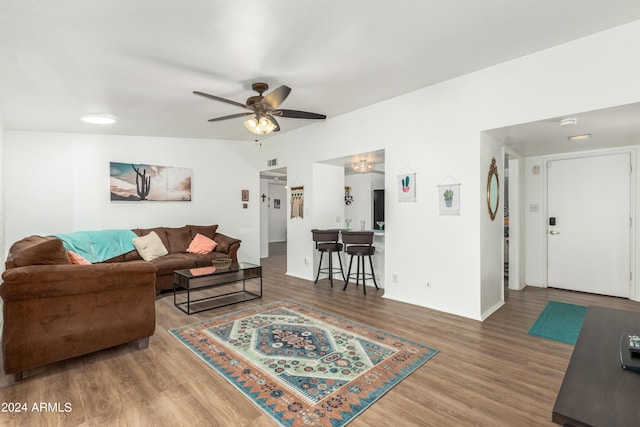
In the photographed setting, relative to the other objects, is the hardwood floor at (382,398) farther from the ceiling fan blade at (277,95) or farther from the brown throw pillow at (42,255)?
the ceiling fan blade at (277,95)

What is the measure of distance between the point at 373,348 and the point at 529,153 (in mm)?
4017

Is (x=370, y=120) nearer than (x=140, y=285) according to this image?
No

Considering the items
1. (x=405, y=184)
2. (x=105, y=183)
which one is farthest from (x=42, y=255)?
(x=405, y=184)

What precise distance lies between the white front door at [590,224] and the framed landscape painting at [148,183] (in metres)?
6.39

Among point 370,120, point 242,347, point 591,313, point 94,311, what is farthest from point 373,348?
point 370,120

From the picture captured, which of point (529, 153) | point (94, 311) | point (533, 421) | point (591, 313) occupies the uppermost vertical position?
point (529, 153)

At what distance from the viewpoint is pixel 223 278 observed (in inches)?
207

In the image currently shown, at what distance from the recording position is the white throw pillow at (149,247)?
502 centimetres

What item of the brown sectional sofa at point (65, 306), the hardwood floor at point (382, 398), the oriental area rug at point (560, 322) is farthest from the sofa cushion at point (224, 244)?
the oriental area rug at point (560, 322)

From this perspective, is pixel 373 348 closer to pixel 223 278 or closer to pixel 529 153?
pixel 223 278

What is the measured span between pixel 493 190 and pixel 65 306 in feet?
14.7

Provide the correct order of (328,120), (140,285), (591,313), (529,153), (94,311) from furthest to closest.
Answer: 1. (328,120)
2. (529,153)
3. (140,285)
4. (94,311)
5. (591,313)

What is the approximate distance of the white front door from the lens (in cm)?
431

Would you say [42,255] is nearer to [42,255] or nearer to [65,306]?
[42,255]
